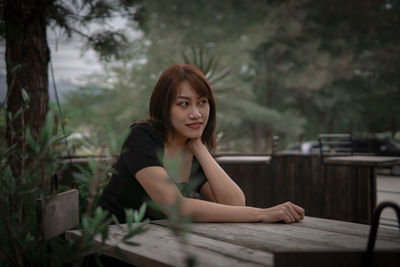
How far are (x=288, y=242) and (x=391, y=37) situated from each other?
59.1ft

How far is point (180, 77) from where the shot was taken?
1.70 metres

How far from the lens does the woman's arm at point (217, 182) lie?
1710 millimetres

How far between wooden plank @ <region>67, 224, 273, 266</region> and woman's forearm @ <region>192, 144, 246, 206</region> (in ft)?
2.17

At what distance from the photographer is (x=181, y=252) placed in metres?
0.90

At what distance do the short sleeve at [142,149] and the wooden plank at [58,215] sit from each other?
24cm

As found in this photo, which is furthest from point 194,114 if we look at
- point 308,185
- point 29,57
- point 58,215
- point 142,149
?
point 308,185

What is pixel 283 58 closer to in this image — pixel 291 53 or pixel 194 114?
pixel 291 53

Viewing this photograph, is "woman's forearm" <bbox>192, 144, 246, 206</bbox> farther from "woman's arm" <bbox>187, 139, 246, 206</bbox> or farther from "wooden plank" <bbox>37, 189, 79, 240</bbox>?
"wooden plank" <bbox>37, 189, 79, 240</bbox>

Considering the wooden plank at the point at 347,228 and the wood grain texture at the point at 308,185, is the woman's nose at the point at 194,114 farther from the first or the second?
the wood grain texture at the point at 308,185

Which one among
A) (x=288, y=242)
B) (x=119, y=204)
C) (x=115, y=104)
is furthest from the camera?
(x=115, y=104)

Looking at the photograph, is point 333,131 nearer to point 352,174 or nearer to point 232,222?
point 352,174

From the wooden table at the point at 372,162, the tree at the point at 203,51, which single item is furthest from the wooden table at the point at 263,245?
the tree at the point at 203,51

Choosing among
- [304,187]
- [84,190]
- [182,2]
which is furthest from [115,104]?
[84,190]

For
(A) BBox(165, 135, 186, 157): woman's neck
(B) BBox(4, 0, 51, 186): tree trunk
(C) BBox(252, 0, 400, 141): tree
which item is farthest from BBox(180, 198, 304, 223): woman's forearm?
(C) BBox(252, 0, 400, 141): tree
